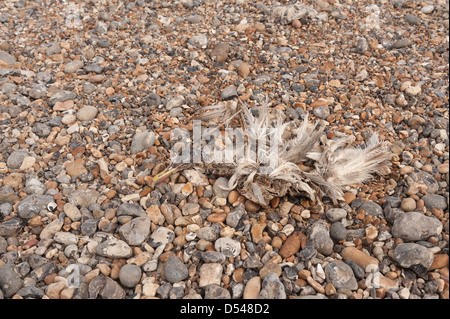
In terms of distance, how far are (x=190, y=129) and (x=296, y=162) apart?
817 millimetres

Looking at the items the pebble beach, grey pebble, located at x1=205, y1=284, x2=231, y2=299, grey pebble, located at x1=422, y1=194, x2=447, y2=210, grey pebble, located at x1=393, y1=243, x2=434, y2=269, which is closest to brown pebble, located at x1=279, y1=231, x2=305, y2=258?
the pebble beach

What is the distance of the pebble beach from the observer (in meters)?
1.95

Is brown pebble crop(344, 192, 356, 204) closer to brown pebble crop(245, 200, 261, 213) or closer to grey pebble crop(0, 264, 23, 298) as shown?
brown pebble crop(245, 200, 261, 213)

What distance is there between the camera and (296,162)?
242cm

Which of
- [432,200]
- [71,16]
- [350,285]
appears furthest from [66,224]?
[71,16]

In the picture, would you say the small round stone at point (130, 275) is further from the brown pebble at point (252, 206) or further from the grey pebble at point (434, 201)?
the grey pebble at point (434, 201)

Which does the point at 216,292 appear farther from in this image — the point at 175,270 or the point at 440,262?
the point at 440,262

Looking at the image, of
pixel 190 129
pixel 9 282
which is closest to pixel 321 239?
pixel 190 129

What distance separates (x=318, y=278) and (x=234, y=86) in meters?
1.68

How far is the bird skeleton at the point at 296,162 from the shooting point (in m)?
2.25

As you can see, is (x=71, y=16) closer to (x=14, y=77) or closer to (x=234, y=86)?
(x=14, y=77)

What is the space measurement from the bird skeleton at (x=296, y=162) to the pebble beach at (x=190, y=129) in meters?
0.08

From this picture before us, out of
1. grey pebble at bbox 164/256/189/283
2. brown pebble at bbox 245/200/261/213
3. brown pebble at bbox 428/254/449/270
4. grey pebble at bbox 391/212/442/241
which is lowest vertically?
grey pebble at bbox 164/256/189/283

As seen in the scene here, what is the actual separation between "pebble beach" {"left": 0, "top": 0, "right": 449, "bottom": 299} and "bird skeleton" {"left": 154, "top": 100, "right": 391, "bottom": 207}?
82 mm
